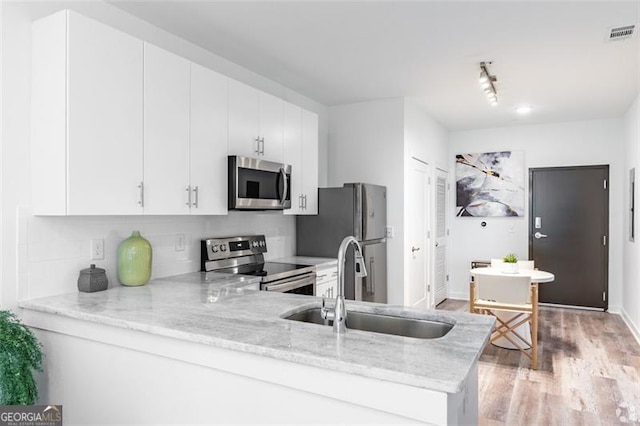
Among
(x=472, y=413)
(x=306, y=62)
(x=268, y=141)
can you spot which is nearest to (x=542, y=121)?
(x=306, y=62)

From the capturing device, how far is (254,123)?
3293 mm

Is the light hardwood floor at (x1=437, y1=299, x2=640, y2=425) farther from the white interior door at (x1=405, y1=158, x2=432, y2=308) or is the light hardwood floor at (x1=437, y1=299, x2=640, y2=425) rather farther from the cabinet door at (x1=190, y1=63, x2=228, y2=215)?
the cabinet door at (x1=190, y1=63, x2=228, y2=215)

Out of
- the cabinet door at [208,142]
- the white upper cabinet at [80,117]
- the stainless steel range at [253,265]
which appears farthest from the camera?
the stainless steel range at [253,265]

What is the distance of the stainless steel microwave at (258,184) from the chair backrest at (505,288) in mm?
1918

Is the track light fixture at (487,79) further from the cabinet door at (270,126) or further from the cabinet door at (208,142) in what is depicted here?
the cabinet door at (208,142)

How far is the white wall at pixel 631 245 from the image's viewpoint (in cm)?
464

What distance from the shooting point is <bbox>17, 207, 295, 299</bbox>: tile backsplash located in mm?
2182

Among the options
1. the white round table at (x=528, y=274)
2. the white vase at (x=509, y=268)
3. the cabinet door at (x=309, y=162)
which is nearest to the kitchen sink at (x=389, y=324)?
Answer: the cabinet door at (x=309, y=162)

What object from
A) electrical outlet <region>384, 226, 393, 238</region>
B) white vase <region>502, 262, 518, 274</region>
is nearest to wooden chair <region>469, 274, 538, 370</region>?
white vase <region>502, 262, 518, 274</region>

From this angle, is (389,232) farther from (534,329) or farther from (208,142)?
(208,142)

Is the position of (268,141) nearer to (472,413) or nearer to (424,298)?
(472,413)

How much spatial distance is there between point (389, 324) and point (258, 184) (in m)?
1.69

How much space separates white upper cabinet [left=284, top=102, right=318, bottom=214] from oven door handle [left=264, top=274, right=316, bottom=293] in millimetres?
630

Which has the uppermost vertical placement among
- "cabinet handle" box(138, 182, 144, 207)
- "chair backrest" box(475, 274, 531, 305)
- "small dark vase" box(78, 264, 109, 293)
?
"cabinet handle" box(138, 182, 144, 207)
